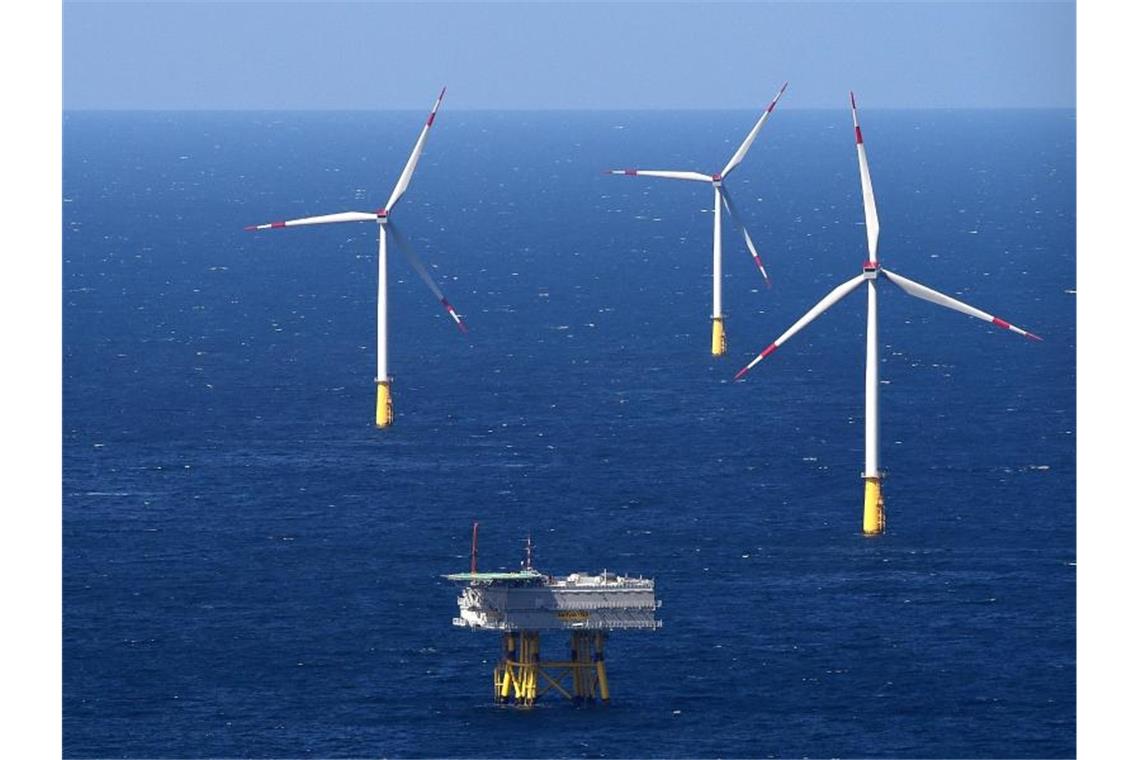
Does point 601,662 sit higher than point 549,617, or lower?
lower

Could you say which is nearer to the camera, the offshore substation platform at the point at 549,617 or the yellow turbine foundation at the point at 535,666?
the offshore substation platform at the point at 549,617

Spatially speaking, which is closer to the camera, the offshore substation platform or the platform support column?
the offshore substation platform

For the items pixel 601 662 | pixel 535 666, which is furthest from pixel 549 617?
pixel 601 662

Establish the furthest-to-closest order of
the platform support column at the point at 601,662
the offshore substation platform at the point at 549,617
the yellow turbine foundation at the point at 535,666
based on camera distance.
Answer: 1. the platform support column at the point at 601,662
2. the yellow turbine foundation at the point at 535,666
3. the offshore substation platform at the point at 549,617

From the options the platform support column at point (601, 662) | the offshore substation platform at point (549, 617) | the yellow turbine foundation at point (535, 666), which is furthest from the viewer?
the platform support column at point (601, 662)

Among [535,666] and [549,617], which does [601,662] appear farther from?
[549,617]

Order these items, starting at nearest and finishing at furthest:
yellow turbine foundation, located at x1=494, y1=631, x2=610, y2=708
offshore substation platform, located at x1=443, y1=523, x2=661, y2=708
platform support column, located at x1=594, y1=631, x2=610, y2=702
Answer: offshore substation platform, located at x1=443, y1=523, x2=661, y2=708, yellow turbine foundation, located at x1=494, y1=631, x2=610, y2=708, platform support column, located at x1=594, y1=631, x2=610, y2=702
